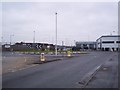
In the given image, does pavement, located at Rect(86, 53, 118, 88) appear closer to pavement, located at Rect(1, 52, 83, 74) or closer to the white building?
pavement, located at Rect(1, 52, 83, 74)

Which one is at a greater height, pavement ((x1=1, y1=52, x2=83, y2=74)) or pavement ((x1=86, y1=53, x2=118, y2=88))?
pavement ((x1=86, y1=53, x2=118, y2=88))

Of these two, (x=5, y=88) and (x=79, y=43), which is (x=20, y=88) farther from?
(x=79, y=43)

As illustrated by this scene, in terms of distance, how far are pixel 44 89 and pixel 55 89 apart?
448 millimetres

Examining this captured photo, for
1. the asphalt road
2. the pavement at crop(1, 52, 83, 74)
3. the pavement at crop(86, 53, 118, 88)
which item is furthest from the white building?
the pavement at crop(86, 53, 118, 88)

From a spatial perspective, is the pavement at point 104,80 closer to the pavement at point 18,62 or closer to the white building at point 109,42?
the pavement at point 18,62

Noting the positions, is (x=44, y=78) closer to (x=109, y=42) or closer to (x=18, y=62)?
(x=18, y=62)

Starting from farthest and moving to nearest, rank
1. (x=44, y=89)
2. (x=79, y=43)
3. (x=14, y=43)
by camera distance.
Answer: (x=79, y=43), (x=14, y=43), (x=44, y=89)

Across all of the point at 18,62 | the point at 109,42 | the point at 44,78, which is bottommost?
the point at 18,62

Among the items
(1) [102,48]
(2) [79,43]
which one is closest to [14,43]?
(1) [102,48]

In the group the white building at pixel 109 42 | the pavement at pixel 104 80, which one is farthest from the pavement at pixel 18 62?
the white building at pixel 109 42

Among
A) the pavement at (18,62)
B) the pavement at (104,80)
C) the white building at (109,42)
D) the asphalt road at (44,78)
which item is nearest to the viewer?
the asphalt road at (44,78)

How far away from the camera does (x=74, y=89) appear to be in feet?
35.6

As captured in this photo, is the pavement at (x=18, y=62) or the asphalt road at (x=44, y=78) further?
the pavement at (x=18, y=62)

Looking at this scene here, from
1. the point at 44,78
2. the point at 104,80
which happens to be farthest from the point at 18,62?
the point at 104,80
